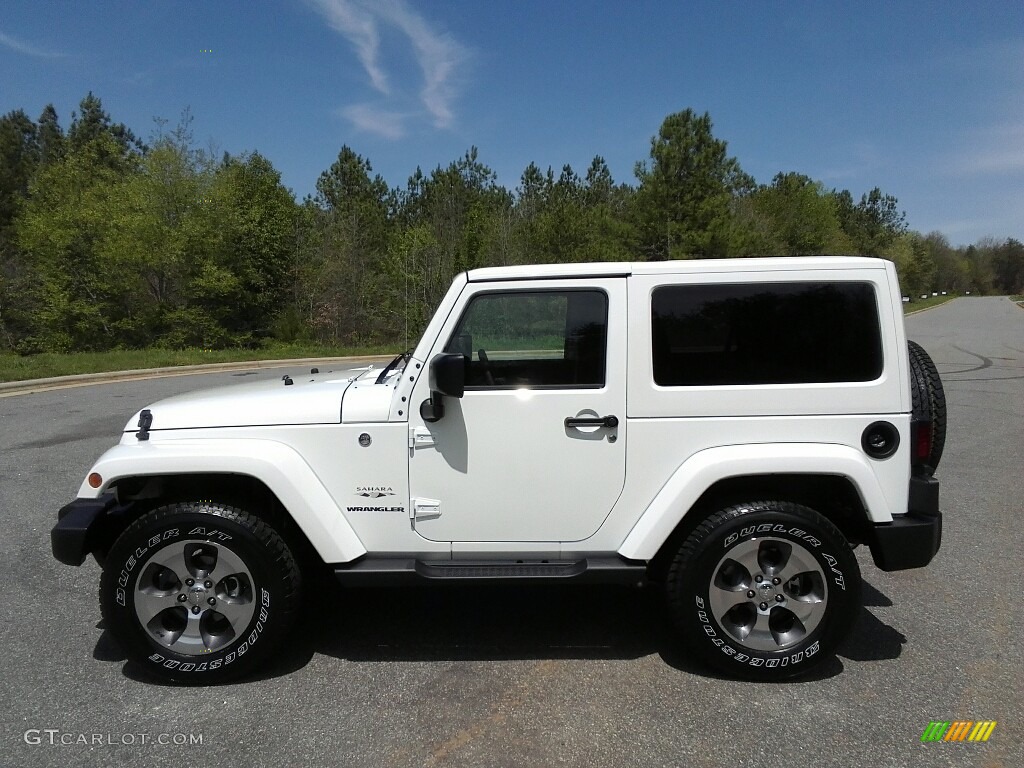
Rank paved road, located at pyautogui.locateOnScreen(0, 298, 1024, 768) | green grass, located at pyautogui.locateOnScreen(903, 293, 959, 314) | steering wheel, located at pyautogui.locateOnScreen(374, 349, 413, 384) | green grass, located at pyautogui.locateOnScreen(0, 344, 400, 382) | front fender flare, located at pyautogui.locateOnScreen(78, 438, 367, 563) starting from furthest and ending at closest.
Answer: green grass, located at pyautogui.locateOnScreen(903, 293, 959, 314) < green grass, located at pyautogui.locateOnScreen(0, 344, 400, 382) < steering wheel, located at pyautogui.locateOnScreen(374, 349, 413, 384) < front fender flare, located at pyautogui.locateOnScreen(78, 438, 367, 563) < paved road, located at pyautogui.locateOnScreen(0, 298, 1024, 768)

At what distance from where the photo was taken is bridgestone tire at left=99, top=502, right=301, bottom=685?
310cm

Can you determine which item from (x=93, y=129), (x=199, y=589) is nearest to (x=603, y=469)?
(x=199, y=589)

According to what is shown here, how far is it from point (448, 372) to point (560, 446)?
2.08 ft

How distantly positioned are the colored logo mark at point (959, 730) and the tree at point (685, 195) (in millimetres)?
26459

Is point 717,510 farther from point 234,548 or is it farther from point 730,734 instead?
point 234,548

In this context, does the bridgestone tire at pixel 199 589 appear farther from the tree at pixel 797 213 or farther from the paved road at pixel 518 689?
the tree at pixel 797 213

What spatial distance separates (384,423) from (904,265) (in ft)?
275

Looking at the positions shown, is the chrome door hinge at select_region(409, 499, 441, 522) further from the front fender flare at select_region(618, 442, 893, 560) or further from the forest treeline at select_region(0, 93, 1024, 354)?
the forest treeline at select_region(0, 93, 1024, 354)

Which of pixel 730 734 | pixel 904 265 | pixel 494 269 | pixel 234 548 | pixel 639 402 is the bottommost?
pixel 730 734

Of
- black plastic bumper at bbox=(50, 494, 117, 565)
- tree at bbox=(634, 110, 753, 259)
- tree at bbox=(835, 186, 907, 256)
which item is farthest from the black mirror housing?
tree at bbox=(835, 186, 907, 256)

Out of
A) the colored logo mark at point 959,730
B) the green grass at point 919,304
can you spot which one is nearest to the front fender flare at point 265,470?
the colored logo mark at point 959,730

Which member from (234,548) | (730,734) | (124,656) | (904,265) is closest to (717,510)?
(730,734)

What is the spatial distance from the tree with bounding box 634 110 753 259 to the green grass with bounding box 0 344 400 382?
1224 centimetres

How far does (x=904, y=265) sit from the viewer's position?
74.1 m
